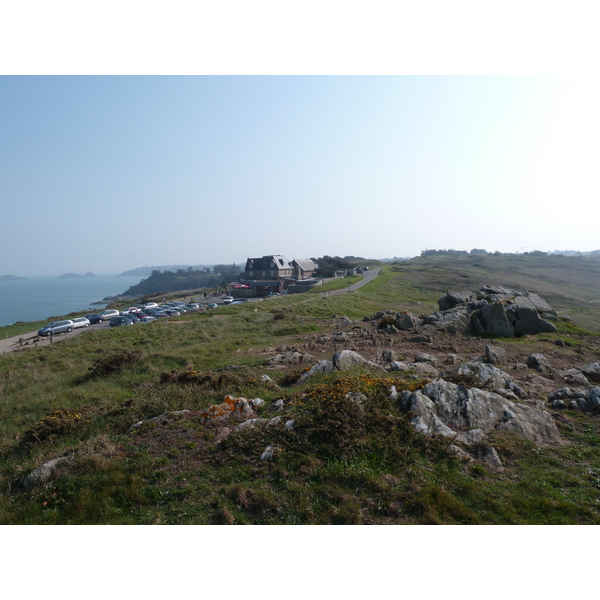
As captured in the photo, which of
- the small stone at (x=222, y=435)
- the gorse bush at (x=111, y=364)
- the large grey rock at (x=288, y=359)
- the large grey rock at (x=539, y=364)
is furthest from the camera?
the gorse bush at (x=111, y=364)

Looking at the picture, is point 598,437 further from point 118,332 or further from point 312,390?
point 118,332

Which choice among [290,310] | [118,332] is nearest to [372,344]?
[290,310]

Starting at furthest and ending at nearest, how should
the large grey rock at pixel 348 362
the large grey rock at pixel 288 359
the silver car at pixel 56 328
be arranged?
the silver car at pixel 56 328, the large grey rock at pixel 288 359, the large grey rock at pixel 348 362

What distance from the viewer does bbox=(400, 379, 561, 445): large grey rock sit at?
859 cm

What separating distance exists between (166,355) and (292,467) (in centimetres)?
1415

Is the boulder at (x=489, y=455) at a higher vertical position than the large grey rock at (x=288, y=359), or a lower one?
higher

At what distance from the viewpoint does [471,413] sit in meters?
9.00

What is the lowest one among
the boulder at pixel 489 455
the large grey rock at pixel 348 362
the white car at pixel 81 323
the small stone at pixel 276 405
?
the white car at pixel 81 323

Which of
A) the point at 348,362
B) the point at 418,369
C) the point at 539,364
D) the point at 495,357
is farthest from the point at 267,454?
the point at 539,364

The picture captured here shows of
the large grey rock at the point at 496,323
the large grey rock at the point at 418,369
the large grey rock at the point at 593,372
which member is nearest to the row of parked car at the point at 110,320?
the large grey rock at the point at 496,323

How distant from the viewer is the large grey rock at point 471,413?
8.59 metres

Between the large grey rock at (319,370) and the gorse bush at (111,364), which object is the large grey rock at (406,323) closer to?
the large grey rock at (319,370)

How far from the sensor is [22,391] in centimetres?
1559

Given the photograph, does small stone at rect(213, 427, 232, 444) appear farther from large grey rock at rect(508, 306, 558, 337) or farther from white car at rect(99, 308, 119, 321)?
white car at rect(99, 308, 119, 321)
